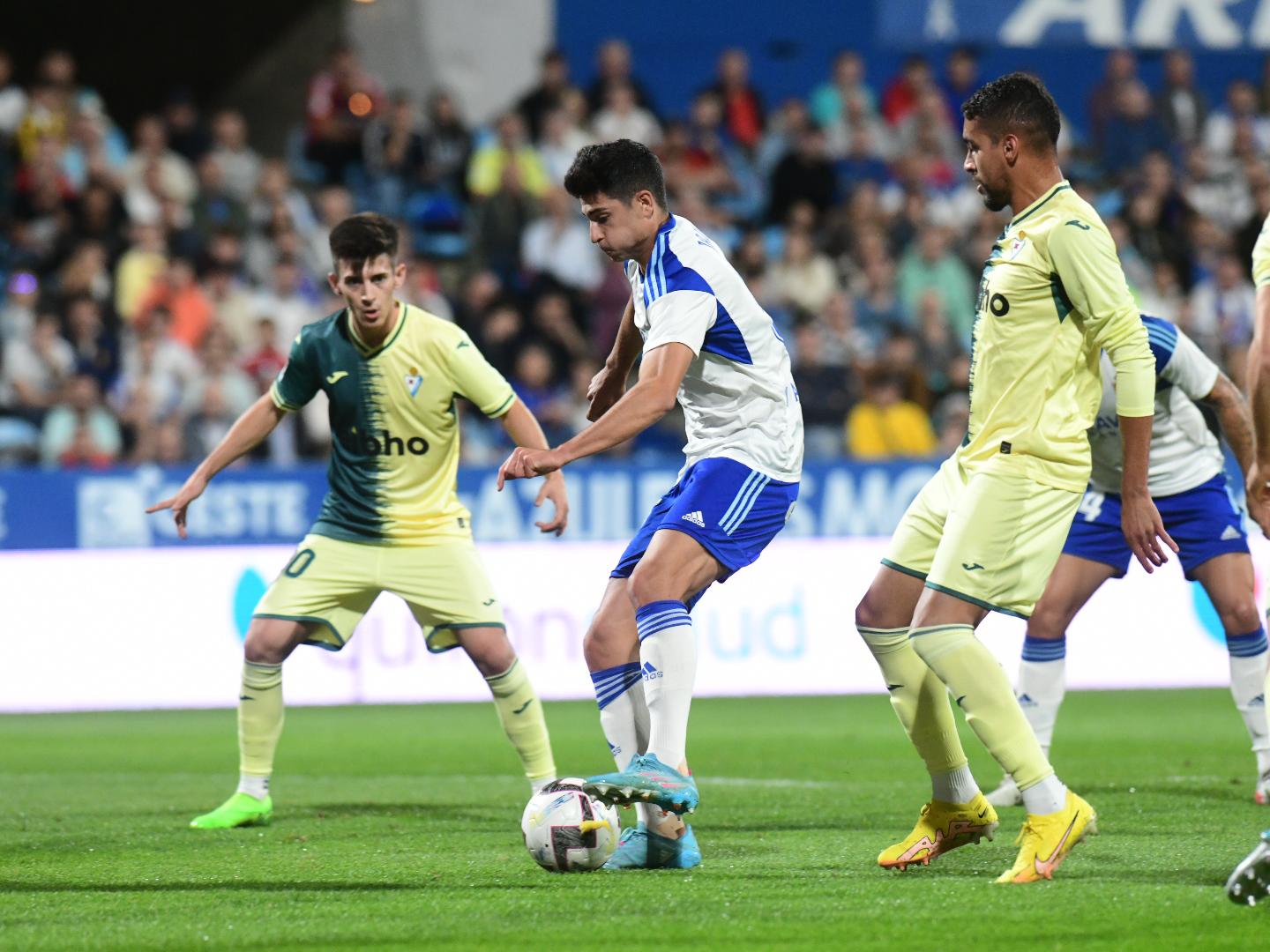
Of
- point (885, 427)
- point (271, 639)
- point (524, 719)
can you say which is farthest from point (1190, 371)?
point (885, 427)

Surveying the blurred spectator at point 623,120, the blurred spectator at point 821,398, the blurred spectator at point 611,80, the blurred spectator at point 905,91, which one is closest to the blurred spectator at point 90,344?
the blurred spectator at point 623,120

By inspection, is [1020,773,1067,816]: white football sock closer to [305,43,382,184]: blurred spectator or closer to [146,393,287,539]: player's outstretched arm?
[146,393,287,539]: player's outstretched arm

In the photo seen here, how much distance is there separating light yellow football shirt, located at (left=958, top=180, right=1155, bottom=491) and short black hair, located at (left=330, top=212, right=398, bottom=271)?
2.61 metres

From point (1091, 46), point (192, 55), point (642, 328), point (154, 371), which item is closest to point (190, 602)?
point (154, 371)

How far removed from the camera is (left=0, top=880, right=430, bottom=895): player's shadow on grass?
590 centimetres

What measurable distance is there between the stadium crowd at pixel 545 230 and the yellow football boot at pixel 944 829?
9.09 meters

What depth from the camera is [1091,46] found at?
20109 mm

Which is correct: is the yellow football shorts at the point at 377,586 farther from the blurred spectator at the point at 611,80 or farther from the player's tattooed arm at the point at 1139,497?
the blurred spectator at the point at 611,80

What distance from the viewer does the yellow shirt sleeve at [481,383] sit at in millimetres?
7707

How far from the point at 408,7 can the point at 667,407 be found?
1422 cm

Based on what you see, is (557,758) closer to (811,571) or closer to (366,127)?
(811,571)

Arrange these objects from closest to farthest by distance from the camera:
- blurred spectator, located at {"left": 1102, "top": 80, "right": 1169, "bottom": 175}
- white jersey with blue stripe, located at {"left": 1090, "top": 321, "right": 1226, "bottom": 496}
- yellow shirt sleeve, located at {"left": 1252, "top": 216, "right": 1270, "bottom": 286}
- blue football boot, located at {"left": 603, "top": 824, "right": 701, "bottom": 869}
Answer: yellow shirt sleeve, located at {"left": 1252, "top": 216, "right": 1270, "bottom": 286} → blue football boot, located at {"left": 603, "top": 824, "right": 701, "bottom": 869} → white jersey with blue stripe, located at {"left": 1090, "top": 321, "right": 1226, "bottom": 496} → blurred spectator, located at {"left": 1102, "top": 80, "right": 1169, "bottom": 175}

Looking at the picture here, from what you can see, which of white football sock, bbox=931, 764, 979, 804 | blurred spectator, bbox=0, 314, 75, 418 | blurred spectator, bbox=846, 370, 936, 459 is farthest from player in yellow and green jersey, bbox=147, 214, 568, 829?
blurred spectator, bbox=846, 370, 936, 459

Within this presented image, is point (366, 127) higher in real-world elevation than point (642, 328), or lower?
higher
